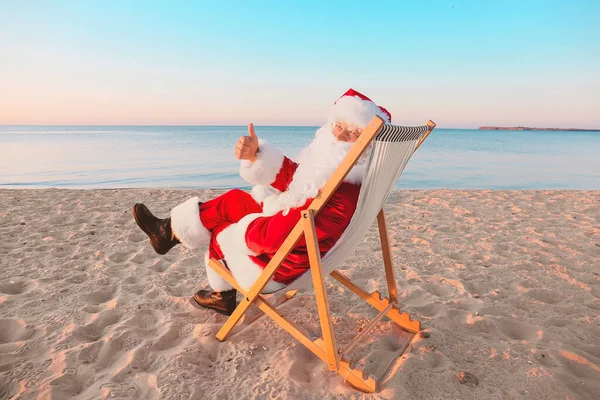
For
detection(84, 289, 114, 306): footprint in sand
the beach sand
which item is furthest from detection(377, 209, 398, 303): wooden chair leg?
detection(84, 289, 114, 306): footprint in sand

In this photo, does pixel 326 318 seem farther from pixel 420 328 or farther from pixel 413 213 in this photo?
pixel 413 213

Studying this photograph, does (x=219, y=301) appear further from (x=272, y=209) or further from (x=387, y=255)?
(x=387, y=255)

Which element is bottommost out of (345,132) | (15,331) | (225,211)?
(15,331)

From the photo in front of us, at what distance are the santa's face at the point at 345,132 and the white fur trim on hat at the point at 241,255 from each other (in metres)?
0.58

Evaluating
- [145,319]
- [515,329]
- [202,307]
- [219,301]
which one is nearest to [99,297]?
[145,319]

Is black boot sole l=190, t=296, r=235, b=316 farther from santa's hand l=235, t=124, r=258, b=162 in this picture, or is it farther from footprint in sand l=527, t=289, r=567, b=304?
footprint in sand l=527, t=289, r=567, b=304

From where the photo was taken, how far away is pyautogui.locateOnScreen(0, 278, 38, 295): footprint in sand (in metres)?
3.03

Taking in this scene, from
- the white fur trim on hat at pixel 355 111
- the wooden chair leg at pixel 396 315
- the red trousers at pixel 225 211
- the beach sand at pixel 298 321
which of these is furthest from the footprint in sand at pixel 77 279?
the white fur trim on hat at pixel 355 111

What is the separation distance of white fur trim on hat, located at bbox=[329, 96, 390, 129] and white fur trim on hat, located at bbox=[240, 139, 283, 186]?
394mm

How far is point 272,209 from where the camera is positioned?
6.89 feet

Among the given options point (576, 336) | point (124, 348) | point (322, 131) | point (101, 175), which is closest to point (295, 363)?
point (124, 348)

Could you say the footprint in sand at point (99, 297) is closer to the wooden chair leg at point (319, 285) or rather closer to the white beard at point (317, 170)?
the white beard at point (317, 170)

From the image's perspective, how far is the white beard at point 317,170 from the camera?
1.88m

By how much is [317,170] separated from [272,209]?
35 cm
